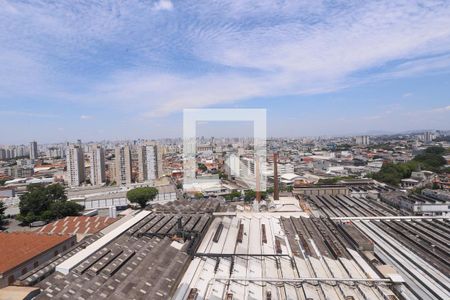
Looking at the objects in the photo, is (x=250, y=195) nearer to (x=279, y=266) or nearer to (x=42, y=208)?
(x=42, y=208)

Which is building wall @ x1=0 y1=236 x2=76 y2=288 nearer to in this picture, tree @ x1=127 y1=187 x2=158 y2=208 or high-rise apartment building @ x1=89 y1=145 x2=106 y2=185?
tree @ x1=127 y1=187 x2=158 y2=208

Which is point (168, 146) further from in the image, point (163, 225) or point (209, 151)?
point (163, 225)

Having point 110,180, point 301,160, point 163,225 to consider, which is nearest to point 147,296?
point 163,225
